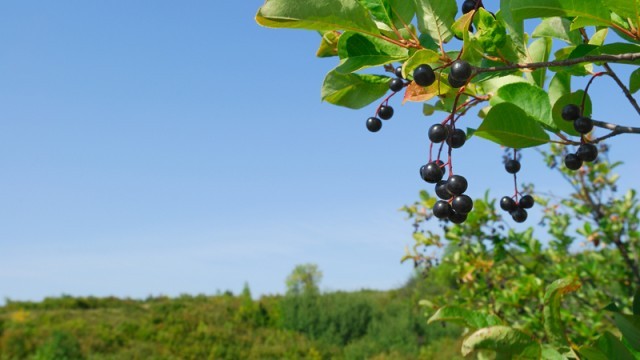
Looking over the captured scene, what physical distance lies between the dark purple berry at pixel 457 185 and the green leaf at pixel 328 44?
0.46m

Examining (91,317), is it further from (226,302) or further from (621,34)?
(621,34)

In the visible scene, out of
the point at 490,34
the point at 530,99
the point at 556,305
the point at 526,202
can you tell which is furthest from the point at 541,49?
the point at 556,305

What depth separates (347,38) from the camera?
91cm

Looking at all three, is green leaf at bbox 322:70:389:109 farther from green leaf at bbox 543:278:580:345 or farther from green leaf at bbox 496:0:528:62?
green leaf at bbox 543:278:580:345

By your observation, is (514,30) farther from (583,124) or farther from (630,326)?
(630,326)

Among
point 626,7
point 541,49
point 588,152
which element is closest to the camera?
point 626,7

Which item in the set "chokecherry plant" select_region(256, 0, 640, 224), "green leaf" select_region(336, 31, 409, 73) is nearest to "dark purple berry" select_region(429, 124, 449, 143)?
"chokecherry plant" select_region(256, 0, 640, 224)

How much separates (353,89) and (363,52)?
9.1 inches

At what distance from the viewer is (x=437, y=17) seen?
928 mm

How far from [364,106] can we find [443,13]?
30 cm

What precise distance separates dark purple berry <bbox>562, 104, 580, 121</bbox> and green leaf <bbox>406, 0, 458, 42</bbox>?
0.87ft

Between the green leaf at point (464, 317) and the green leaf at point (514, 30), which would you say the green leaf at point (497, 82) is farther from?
the green leaf at point (464, 317)

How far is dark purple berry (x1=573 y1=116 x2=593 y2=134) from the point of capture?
3.14 feet

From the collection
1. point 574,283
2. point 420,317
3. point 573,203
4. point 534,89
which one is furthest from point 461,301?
point 420,317
